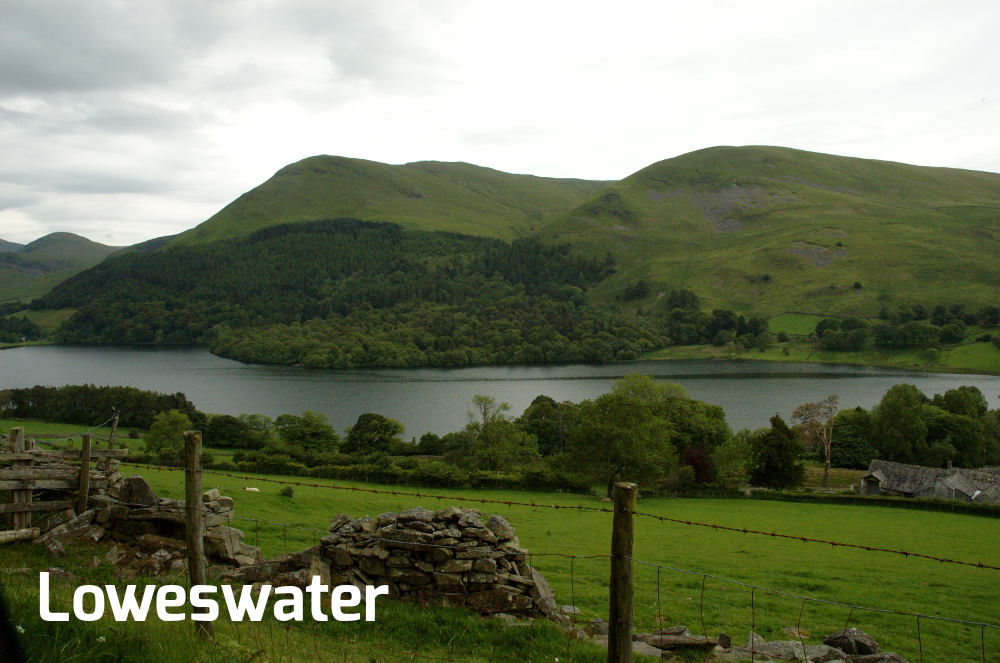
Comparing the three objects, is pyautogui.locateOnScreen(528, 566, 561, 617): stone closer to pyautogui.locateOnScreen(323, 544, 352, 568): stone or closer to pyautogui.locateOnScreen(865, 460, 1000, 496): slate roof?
pyautogui.locateOnScreen(323, 544, 352, 568): stone

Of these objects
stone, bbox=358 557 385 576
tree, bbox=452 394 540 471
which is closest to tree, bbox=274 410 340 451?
tree, bbox=452 394 540 471

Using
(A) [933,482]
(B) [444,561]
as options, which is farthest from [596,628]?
(A) [933,482]

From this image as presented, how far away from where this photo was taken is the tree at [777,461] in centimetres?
4638

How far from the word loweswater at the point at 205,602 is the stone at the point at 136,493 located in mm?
3092

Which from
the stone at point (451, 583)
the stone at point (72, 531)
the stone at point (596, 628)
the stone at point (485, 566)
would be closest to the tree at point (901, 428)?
the stone at point (596, 628)

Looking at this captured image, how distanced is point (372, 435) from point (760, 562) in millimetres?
45542

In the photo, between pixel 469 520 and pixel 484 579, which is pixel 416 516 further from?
pixel 484 579

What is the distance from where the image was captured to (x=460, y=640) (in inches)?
328

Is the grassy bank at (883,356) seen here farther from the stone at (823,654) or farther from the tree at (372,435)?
the stone at (823,654)

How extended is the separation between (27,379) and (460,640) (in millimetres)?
131168

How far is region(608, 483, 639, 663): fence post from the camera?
5.69 m

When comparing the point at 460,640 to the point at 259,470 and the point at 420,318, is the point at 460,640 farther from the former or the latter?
the point at 420,318

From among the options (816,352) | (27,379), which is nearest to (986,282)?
(816,352)

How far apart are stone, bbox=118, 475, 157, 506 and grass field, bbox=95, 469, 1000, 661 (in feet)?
8.93
